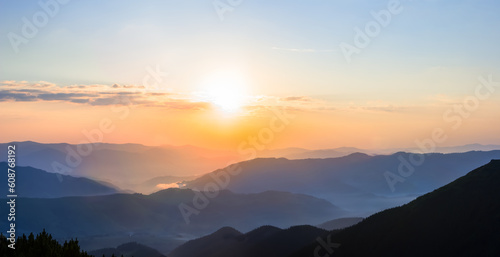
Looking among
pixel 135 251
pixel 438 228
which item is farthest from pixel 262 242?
pixel 135 251

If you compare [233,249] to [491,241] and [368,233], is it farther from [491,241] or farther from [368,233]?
[491,241]

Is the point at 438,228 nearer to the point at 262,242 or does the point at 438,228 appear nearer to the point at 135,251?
the point at 262,242

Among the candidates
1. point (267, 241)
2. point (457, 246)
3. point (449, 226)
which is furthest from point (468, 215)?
point (267, 241)

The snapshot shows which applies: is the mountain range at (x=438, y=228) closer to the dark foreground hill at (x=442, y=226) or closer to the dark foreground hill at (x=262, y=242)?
the dark foreground hill at (x=442, y=226)

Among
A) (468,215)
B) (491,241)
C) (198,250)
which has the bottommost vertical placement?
(491,241)

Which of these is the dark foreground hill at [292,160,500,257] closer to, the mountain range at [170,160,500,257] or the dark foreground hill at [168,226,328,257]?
the mountain range at [170,160,500,257]

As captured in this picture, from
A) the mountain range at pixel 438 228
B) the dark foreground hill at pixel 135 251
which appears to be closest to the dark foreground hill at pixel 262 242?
the dark foreground hill at pixel 135 251
